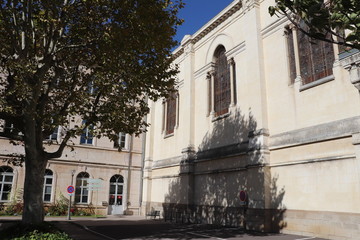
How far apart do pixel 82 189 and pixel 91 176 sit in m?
1.31

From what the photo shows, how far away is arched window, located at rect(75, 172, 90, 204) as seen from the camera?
25.8 meters

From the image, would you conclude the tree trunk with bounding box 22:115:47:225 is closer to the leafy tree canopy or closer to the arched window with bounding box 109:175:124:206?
the leafy tree canopy

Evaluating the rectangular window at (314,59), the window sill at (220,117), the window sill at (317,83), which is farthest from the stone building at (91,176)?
the rectangular window at (314,59)

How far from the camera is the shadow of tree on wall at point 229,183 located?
1520 cm

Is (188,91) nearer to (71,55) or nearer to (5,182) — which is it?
(71,55)

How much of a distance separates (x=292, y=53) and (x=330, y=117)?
4398mm

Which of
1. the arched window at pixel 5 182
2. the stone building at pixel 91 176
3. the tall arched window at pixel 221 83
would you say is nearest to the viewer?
the tall arched window at pixel 221 83

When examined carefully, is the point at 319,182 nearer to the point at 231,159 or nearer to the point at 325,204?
the point at 325,204

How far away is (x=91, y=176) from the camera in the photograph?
26641 millimetres

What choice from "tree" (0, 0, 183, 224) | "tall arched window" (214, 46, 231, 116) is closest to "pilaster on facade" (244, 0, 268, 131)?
"tall arched window" (214, 46, 231, 116)

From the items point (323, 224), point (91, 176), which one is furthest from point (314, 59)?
point (91, 176)

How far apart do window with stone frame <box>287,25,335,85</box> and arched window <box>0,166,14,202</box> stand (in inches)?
850

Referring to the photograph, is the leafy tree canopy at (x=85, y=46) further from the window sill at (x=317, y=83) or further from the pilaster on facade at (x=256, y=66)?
the window sill at (x=317, y=83)

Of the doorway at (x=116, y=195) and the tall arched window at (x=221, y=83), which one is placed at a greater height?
the tall arched window at (x=221, y=83)
